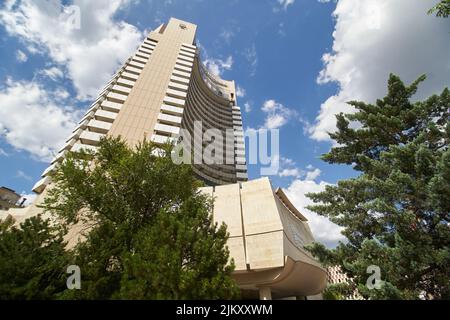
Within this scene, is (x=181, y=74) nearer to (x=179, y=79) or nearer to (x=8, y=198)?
(x=179, y=79)

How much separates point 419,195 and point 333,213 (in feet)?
9.86

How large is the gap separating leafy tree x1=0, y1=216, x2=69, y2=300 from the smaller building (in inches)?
1954

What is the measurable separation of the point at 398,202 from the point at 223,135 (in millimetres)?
45982

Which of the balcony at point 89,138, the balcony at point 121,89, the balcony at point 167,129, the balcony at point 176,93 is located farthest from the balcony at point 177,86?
the balcony at point 89,138

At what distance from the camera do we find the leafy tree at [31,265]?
8.05 m

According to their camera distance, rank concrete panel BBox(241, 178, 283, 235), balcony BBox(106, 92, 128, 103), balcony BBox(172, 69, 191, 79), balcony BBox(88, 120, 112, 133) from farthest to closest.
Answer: balcony BBox(172, 69, 191, 79), balcony BBox(106, 92, 128, 103), balcony BBox(88, 120, 112, 133), concrete panel BBox(241, 178, 283, 235)

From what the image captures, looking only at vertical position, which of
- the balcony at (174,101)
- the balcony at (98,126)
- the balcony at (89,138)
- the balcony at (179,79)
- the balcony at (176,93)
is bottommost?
the balcony at (89,138)

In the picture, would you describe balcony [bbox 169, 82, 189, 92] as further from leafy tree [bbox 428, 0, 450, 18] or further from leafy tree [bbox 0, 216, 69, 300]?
leafy tree [bbox 428, 0, 450, 18]

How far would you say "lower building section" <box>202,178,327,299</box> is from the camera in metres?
16.7

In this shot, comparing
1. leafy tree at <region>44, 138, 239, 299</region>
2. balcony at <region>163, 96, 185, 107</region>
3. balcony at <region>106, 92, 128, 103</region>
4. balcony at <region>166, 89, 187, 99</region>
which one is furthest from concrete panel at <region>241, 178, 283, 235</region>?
balcony at <region>106, 92, 128, 103</region>

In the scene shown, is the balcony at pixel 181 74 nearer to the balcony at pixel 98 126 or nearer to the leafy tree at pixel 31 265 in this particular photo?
the balcony at pixel 98 126

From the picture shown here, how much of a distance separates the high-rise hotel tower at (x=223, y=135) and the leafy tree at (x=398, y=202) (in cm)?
830
